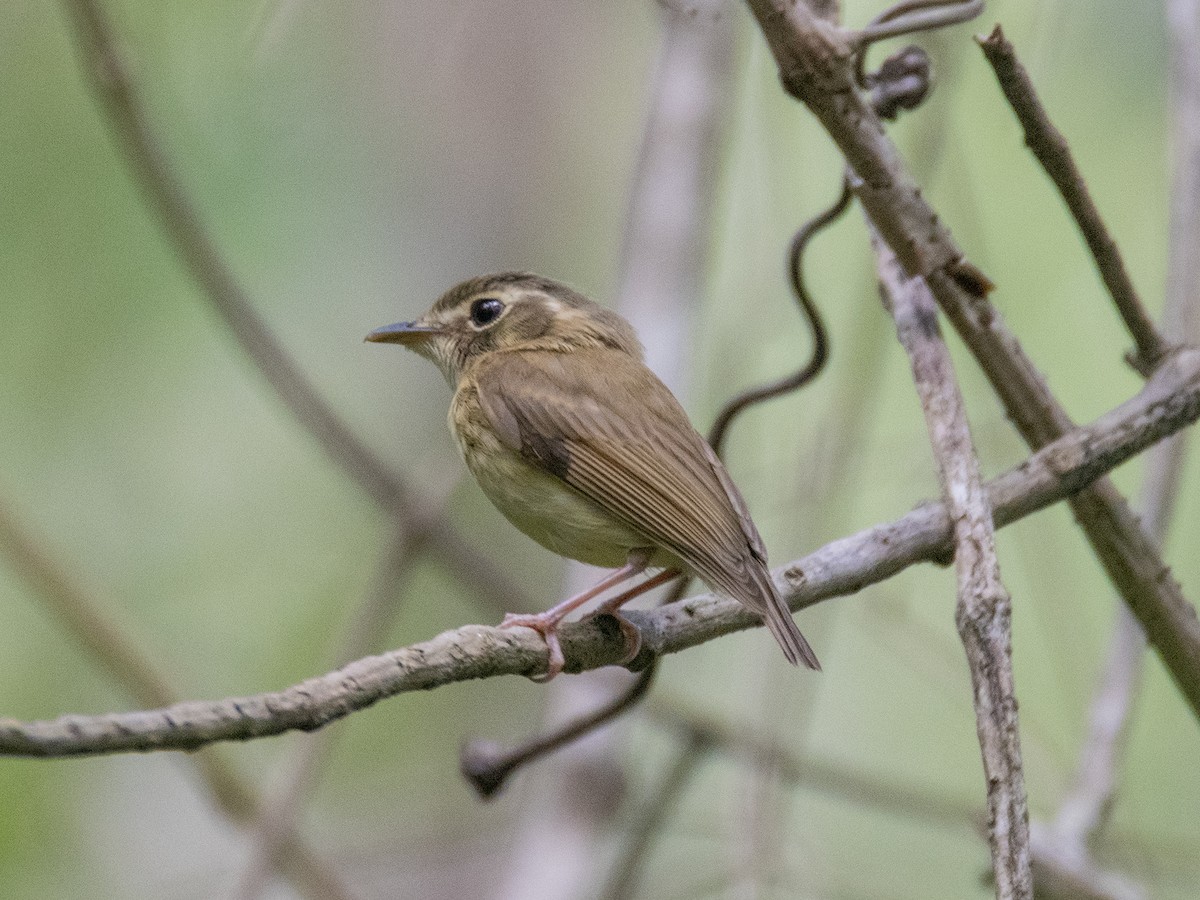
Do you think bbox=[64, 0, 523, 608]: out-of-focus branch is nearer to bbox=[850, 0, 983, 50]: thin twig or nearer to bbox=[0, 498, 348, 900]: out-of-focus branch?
bbox=[0, 498, 348, 900]: out-of-focus branch

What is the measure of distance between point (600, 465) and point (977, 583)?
131 centimetres

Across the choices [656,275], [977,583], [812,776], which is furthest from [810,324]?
[812,776]

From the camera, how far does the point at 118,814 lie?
6.82 meters

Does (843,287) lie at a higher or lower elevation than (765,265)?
lower

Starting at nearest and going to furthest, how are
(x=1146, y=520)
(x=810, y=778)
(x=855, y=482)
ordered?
(x=1146, y=520) < (x=810, y=778) < (x=855, y=482)

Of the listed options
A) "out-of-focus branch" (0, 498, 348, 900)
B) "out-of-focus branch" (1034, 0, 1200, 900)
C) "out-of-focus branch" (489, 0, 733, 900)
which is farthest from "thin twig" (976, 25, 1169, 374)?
"out-of-focus branch" (0, 498, 348, 900)

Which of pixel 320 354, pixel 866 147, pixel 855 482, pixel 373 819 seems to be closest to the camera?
pixel 866 147

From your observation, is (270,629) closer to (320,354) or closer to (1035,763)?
(320,354)

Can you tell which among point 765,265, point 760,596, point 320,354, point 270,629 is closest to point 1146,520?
point 760,596

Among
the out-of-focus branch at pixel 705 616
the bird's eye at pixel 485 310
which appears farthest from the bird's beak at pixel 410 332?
the out-of-focus branch at pixel 705 616

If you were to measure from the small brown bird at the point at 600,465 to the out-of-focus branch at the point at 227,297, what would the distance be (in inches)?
17.7

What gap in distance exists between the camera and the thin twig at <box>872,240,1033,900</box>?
6.22 feet

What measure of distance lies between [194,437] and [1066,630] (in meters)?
4.49

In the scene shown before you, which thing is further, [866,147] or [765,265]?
[765,265]
